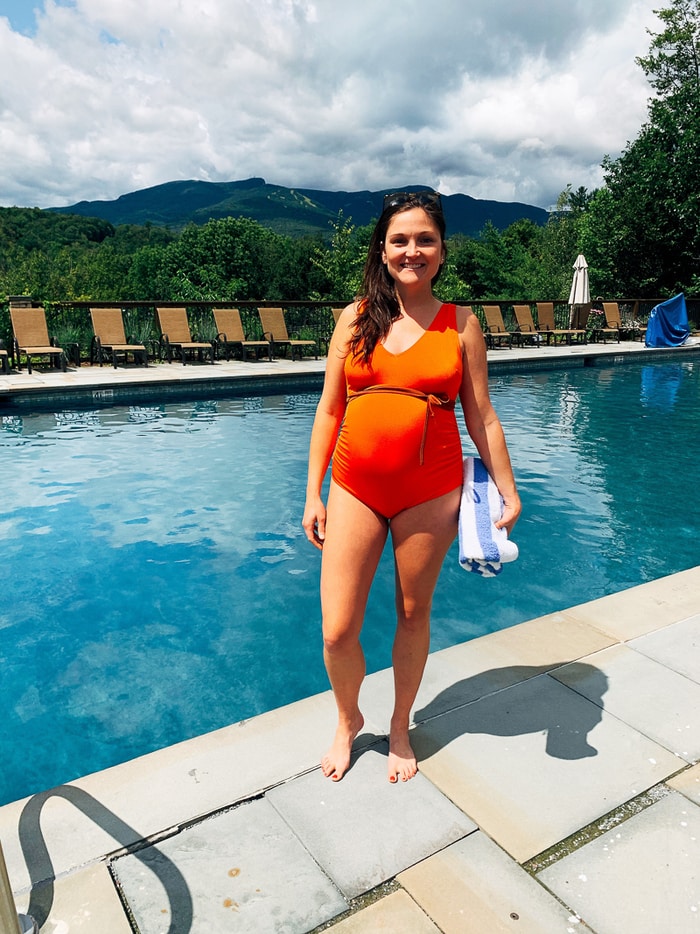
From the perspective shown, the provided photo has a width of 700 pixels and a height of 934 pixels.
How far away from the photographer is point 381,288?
2.09 metres

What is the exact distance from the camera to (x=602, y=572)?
483 centimetres

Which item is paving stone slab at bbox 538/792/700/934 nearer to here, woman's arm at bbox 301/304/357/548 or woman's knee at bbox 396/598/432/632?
woman's knee at bbox 396/598/432/632

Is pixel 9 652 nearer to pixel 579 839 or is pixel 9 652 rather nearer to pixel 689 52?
pixel 579 839

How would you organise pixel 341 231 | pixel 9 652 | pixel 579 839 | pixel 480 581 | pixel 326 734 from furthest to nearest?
1. pixel 341 231
2. pixel 480 581
3. pixel 9 652
4. pixel 326 734
5. pixel 579 839

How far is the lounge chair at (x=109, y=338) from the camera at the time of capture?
12.0 m

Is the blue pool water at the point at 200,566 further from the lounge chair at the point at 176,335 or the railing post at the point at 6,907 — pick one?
the lounge chair at the point at 176,335

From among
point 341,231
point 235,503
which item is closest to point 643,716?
point 235,503

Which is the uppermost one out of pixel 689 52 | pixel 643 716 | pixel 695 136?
pixel 689 52

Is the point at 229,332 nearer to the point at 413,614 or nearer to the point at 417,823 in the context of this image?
the point at 413,614

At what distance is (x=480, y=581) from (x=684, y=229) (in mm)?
24868

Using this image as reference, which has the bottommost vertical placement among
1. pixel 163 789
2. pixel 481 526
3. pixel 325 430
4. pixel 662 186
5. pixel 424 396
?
pixel 163 789

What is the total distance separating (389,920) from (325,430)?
1.31 m

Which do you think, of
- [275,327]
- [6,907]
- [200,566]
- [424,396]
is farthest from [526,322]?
[6,907]

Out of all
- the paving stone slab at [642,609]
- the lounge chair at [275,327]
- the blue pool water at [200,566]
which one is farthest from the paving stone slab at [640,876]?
the lounge chair at [275,327]
